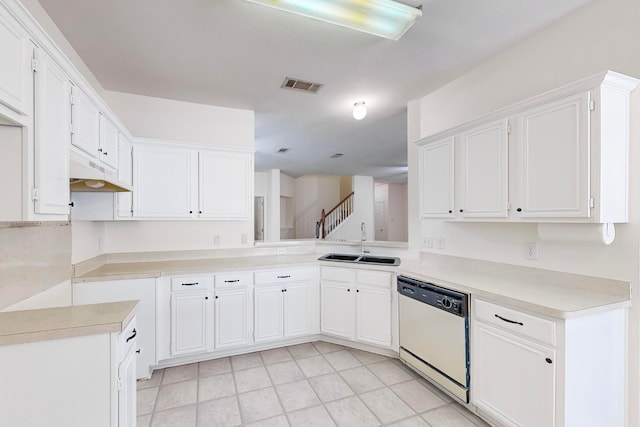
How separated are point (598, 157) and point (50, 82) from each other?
9.65 feet

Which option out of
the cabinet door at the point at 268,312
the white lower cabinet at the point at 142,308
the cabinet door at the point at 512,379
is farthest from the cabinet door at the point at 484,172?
the white lower cabinet at the point at 142,308

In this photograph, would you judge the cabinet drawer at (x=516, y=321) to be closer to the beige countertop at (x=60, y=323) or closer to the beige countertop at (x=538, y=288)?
the beige countertop at (x=538, y=288)

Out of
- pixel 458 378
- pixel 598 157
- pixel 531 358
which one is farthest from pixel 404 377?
pixel 598 157

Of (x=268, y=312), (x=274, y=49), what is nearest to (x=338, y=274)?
(x=268, y=312)

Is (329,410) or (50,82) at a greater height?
(50,82)

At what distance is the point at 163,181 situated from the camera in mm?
3127

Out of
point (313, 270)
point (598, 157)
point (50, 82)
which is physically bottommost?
point (313, 270)

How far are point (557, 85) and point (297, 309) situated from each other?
3028 mm

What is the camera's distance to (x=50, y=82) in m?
1.52

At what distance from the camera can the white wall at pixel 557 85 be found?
5.69 ft

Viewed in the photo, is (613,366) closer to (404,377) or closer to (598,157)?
(598,157)

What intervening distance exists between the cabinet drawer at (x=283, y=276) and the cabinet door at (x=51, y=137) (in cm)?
185

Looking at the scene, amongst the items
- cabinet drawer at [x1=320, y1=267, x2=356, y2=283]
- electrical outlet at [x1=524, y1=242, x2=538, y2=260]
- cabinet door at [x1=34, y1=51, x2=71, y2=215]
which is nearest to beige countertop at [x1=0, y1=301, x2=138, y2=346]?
cabinet door at [x1=34, y1=51, x2=71, y2=215]

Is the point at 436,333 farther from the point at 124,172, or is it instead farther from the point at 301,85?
the point at 124,172
